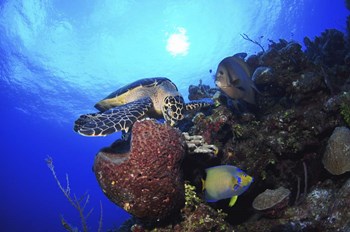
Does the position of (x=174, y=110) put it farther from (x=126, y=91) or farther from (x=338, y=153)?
(x=338, y=153)

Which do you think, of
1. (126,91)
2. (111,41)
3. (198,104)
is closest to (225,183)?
(198,104)

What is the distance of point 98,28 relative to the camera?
27531 mm

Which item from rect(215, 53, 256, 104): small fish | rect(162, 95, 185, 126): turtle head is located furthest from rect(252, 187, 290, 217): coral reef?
rect(162, 95, 185, 126): turtle head

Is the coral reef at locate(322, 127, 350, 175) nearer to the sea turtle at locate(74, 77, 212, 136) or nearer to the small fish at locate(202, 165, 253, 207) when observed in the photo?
the small fish at locate(202, 165, 253, 207)

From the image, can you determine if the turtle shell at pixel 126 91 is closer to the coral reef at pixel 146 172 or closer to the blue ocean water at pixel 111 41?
the coral reef at pixel 146 172

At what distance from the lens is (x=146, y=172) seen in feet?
9.61

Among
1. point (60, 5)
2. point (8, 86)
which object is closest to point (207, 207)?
point (60, 5)

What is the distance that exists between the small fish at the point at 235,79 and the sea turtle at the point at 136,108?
174cm

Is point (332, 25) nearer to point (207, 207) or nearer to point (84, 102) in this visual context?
point (84, 102)

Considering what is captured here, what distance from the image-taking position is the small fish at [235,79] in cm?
380

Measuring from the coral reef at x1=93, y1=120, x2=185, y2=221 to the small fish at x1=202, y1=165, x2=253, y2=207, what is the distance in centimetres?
56

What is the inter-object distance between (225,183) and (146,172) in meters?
1.19

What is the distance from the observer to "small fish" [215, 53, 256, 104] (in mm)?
3805

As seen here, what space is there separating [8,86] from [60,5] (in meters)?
16.0
